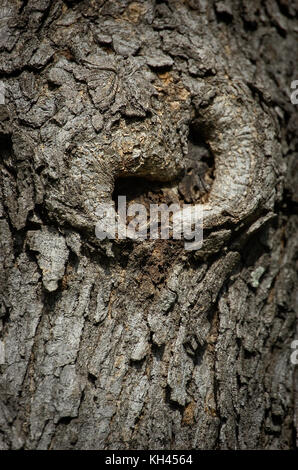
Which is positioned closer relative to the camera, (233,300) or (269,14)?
(233,300)

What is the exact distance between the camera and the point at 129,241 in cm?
152

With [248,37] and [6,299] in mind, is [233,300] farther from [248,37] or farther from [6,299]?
[248,37]

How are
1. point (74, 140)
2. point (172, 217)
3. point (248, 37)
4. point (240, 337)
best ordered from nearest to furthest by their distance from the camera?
point (74, 140), point (172, 217), point (240, 337), point (248, 37)

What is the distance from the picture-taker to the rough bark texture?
4.89 ft

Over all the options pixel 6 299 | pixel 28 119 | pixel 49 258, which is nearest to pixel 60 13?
pixel 28 119

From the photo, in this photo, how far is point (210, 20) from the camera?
1.75 m

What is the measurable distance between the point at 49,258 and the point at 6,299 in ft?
0.70

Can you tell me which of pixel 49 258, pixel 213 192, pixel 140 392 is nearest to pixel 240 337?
pixel 140 392

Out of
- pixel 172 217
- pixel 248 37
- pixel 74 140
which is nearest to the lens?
pixel 74 140

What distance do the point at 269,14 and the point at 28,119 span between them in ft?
3.87

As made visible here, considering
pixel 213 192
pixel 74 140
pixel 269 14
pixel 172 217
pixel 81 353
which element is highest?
pixel 269 14

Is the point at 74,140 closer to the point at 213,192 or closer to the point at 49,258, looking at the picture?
the point at 49,258

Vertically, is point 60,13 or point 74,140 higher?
point 60,13

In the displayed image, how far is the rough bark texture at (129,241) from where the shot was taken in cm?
149
